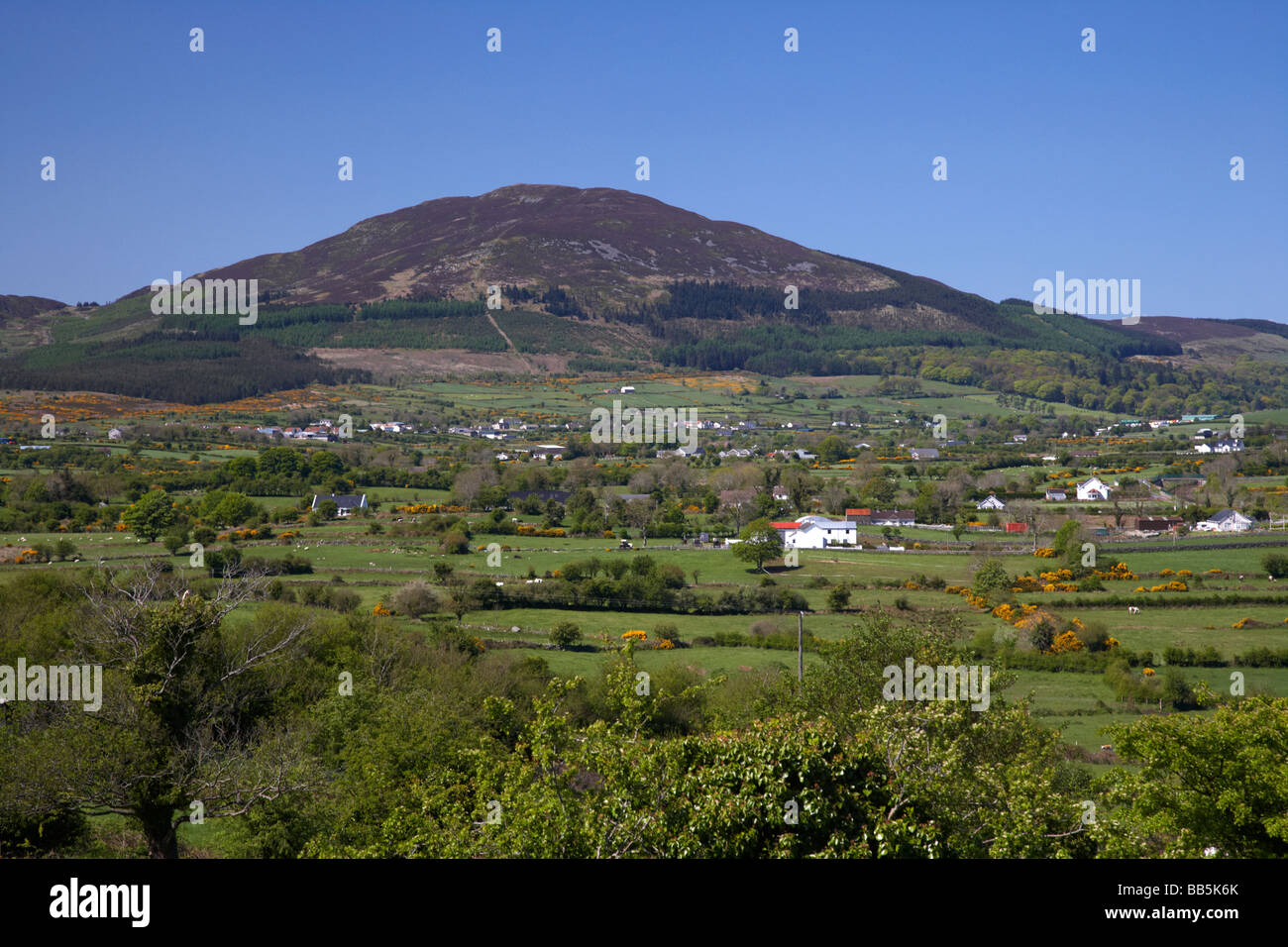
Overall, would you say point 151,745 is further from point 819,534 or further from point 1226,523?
point 1226,523

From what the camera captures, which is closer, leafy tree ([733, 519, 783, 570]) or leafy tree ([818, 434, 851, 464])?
leafy tree ([733, 519, 783, 570])

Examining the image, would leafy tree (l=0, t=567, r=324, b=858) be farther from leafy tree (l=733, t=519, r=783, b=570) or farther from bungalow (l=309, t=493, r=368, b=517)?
bungalow (l=309, t=493, r=368, b=517)

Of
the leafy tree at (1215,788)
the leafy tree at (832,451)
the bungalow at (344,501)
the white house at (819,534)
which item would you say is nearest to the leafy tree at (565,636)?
the white house at (819,534)

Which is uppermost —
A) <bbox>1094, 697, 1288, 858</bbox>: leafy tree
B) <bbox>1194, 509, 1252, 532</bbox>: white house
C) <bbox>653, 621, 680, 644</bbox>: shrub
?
<bbox>1094, 697, 1288, 858</bbox>: leafy tree

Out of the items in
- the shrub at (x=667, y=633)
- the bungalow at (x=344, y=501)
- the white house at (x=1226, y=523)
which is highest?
the bungalow at (x=344, y=501)

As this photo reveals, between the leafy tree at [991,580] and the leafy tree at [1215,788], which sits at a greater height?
the leafy tree at [1215,788]

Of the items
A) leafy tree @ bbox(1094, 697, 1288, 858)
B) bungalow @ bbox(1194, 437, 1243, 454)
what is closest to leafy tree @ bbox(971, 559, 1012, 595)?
leafy tree @ bbox(1094, 697, 1288, 858)

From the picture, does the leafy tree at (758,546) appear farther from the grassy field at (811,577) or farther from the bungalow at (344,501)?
the bungalow at (344,501)

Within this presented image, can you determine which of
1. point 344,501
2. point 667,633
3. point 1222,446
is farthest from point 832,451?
point 667,633
